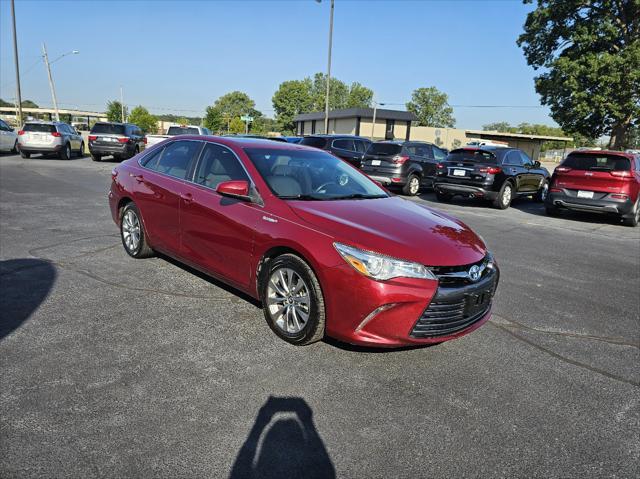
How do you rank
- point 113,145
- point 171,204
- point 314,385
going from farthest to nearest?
point 113,145, point 171,204, point 314,385

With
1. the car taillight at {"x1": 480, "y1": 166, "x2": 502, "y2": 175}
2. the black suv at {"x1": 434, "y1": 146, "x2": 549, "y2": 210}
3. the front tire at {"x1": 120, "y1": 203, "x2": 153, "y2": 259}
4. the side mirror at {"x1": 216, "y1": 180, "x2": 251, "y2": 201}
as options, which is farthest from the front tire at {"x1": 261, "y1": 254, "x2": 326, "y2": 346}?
the car taillight at {"x1": 480, "y1": 166, "x2": 502, "y2": 175}

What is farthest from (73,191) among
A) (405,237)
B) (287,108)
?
(287,108)

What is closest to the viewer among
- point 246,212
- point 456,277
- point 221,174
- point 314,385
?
point 314,385

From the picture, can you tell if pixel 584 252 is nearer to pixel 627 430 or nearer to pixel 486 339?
pixel 486 339

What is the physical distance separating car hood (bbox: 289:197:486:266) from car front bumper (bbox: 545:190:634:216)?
28.3 feet

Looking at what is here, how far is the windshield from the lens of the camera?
4262 mm

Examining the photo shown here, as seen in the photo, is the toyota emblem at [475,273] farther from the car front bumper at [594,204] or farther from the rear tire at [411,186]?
the rear tire at [411,186]

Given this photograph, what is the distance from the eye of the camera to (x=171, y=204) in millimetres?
4961

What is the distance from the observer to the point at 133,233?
5785 mm

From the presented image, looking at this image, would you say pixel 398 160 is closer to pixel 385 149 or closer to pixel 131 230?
pixel 385 149

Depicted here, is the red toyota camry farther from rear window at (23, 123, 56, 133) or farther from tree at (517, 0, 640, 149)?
tree at (517, 0, 640, 149)

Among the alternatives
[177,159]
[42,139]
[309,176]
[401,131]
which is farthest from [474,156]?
[401,131]

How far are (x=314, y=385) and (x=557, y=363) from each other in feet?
6.51

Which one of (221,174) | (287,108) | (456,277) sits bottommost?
(456,277)
